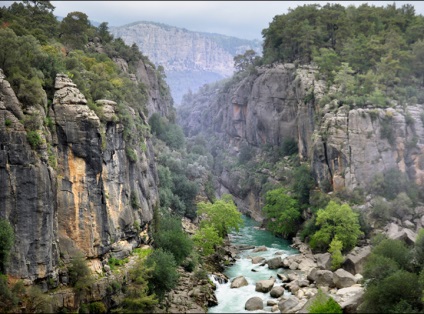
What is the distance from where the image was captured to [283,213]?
6738 cm

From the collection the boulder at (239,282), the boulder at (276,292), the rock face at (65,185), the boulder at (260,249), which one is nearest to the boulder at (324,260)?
the boulder at (260,249)

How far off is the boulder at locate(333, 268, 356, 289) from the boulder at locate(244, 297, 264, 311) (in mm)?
8018

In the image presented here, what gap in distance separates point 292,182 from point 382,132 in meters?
17.9

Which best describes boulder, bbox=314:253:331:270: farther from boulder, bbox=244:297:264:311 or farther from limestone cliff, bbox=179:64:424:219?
limestone cliff, bbox=179:64:424:219

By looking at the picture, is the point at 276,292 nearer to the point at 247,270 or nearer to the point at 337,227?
the point at 247,270

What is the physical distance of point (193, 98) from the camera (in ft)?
585

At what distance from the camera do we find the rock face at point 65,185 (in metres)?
33.4

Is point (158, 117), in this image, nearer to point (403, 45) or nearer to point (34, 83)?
point (403, 45)

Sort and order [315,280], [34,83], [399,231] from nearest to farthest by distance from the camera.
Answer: [34,83], [315,280], [399,231]

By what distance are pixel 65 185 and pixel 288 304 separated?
804 inches

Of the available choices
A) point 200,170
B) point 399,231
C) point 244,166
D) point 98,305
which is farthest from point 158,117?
point 98,305

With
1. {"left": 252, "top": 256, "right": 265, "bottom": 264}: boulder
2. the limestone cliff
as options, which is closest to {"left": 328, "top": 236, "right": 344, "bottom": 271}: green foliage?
{"left": 252, "top": 256, "right": 265, "bottom": 264}: boulder

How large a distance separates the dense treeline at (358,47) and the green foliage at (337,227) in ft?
62.2

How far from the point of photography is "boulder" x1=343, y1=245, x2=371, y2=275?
48.0m
